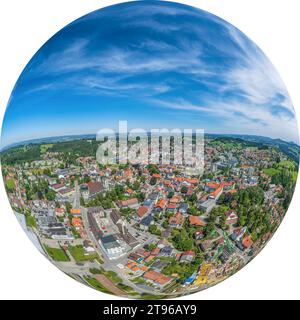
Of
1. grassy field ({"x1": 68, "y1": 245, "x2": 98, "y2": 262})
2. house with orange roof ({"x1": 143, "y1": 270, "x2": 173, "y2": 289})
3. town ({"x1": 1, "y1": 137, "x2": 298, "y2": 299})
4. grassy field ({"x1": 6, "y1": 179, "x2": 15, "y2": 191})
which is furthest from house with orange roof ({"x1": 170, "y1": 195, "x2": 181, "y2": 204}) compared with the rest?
grassy field ({"x1": 6, "y1": 179, "x2": 15, "y2": 191})

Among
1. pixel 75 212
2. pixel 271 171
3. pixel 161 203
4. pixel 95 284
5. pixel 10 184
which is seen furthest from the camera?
pixel 10 184

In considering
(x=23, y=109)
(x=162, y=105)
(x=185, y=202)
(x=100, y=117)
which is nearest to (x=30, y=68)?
(x=23, y=109)

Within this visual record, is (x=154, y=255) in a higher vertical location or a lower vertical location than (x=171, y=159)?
lower

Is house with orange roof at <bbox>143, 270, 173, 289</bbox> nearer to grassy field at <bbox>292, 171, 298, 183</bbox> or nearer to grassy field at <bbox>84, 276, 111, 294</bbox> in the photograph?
grassy field at <bbox>84, 276, 111, 294</bbox>

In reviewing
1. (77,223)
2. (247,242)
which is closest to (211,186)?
(247,242)

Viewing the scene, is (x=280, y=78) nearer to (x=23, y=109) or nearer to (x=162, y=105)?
(x=162, y=105)

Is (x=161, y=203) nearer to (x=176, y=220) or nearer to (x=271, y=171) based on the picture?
(x=176, y=220)

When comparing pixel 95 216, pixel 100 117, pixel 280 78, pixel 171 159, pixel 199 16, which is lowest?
pixel 95 216

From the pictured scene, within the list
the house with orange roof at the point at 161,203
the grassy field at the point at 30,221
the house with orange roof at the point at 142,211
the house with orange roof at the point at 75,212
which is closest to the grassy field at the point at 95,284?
the grassy field at the point at 30,221
